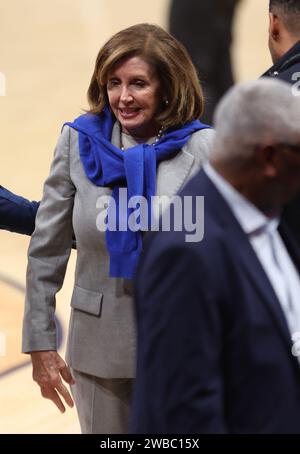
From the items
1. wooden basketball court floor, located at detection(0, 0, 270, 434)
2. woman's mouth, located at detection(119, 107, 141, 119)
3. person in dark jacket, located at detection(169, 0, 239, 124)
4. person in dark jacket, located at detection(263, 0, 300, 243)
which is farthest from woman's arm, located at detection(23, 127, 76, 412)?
person in dark jacket, located at detection(169, 0, 239, 124)

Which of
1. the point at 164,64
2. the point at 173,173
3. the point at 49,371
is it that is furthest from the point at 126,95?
the point at 49,371

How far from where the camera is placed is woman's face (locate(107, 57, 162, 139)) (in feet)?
Result: 8.98

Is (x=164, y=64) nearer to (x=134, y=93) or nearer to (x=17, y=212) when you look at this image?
(x=134, y=93)

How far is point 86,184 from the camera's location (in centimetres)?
271

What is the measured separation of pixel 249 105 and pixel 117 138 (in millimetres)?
1058

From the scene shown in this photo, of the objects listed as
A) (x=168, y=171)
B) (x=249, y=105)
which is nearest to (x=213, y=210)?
(x=249, y=105)

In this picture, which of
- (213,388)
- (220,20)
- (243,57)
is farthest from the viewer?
(243,57)

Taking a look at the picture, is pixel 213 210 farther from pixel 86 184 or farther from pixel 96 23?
pixel 96 23

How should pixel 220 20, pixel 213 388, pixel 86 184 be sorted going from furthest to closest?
pixel 220 20, pixel 86 184, pixel 213 388

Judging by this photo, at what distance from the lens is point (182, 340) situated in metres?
1.75

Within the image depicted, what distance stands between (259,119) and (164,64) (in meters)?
1.01

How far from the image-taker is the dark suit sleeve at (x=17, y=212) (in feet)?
9.88

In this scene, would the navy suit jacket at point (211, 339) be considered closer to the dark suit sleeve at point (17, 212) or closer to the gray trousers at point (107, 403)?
the gray trousers at point (107, 403)
